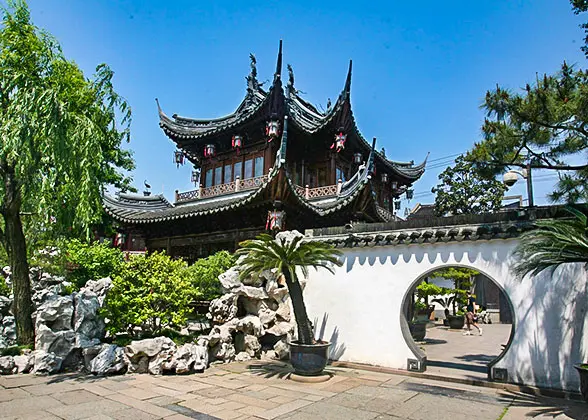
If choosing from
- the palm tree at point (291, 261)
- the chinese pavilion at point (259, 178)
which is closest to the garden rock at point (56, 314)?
the palm tree at point (291, 261)

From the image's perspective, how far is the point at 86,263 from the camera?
9531mm

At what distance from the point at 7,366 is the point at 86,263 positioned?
3912 mm

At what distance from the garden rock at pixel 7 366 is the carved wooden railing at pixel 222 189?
769cm

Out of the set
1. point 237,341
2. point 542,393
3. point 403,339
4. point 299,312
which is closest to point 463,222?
point 403,339

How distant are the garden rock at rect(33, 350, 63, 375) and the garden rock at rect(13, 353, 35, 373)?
0.27 ft

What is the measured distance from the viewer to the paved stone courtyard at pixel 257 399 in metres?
4.39

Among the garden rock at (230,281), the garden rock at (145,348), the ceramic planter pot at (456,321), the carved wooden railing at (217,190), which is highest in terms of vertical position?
the carved wooden railing at (217,190)

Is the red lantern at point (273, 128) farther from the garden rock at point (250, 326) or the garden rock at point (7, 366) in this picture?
the garden rock at point (7, 366)

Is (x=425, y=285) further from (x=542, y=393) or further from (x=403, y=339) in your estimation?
(x=542, y=393)

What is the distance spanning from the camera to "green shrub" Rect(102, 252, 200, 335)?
267 inches

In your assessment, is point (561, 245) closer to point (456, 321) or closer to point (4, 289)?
point (4, 289)

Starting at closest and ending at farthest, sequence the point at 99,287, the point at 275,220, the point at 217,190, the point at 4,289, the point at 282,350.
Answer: the point at 282,350 → the point at 4,289 → the point at 99,287 → the point at 275,220 → the point at 217,190

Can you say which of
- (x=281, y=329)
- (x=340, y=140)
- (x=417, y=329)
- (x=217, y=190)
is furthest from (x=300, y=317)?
(x=217, y=190)

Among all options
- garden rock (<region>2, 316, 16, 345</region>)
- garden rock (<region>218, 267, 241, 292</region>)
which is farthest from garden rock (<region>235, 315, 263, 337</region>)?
garden rock (<region>2, 316, 16, 345</region>)
